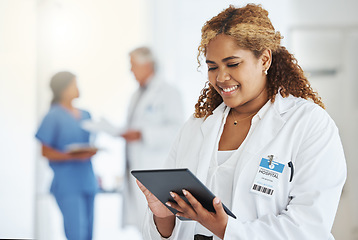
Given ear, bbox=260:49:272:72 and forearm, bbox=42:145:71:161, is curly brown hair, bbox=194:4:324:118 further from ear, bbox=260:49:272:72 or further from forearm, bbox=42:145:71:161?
forearm, bbox=42:145:71:161

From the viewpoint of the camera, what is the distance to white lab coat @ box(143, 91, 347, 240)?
1.34 m

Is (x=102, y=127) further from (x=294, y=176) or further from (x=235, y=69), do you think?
(x=294, y=176)

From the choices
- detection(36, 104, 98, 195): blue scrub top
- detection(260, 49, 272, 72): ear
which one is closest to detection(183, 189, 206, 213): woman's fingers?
detection(260, 49, 272, 72): ear

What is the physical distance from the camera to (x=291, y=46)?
4082 mm

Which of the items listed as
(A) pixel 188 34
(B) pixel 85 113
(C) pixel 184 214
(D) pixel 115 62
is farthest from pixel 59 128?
(C) pixel 184 214

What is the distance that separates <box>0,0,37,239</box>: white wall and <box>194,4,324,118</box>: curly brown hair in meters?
2.78

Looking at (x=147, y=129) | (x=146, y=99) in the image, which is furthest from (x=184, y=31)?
(x=147, y=129)

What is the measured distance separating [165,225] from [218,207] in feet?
1.15

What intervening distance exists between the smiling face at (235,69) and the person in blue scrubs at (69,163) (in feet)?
8.15

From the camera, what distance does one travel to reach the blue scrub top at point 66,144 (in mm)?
3767

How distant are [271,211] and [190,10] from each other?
294cm

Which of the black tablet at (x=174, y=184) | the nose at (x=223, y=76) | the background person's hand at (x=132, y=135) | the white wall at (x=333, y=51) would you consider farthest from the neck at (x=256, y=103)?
the white wall at (x=333, y=51)

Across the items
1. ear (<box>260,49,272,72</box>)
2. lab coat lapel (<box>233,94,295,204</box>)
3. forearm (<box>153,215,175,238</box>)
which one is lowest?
forearm (<box>153,215,175,238</box>)

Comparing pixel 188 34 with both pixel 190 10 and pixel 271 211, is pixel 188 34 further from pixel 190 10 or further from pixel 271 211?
pixel 271 211
